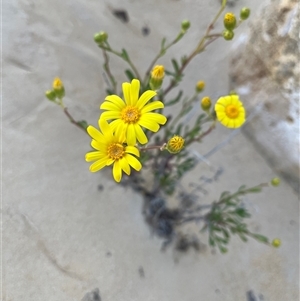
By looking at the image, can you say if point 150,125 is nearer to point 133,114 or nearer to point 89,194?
point 133,114

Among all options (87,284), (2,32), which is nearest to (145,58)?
(2,32)

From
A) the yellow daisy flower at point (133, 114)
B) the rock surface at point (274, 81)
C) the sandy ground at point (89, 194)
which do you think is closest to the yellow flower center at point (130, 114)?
the yellow daisy flower at point (133, 114)

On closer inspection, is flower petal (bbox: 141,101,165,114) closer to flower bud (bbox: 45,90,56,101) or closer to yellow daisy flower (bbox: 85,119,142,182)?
yellow daisy flower (bbox: 85,119,142,182)

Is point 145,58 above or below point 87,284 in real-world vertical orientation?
above

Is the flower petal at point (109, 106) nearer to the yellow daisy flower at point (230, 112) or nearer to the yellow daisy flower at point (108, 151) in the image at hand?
the yellow daisy flower at point (108, 151)

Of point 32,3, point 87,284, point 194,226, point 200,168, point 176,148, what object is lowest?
point 87,284

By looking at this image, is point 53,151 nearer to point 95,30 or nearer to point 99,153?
point 99,153
